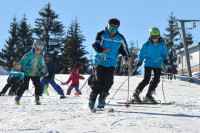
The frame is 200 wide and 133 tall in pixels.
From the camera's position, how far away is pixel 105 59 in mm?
4930

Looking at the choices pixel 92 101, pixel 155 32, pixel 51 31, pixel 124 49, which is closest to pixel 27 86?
pixel 92 101

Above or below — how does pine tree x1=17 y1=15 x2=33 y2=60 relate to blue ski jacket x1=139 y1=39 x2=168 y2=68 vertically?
above

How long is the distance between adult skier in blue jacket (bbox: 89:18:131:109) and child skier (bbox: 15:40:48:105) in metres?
1.83

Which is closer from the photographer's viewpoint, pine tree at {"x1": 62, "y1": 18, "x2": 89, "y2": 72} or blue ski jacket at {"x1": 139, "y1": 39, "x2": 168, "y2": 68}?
blue ski jacket at {"x1": 139, "y1": 39, "x2": 168, "y2": 68}

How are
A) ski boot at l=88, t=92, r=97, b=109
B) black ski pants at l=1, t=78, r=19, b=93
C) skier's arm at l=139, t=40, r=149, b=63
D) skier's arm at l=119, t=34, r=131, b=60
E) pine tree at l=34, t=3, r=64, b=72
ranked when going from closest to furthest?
ski boot at l=88, t=92, r=97, b=109 → skier's arm at l=119, t=34, r=131, b=60 → skier's arm at l=139, t=40, r=149, b=63 → black ski pants at l=1, t=78, r=19, b=93 → pine tree at l=34, t=3, r=64, b=72

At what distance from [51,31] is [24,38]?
545 cm

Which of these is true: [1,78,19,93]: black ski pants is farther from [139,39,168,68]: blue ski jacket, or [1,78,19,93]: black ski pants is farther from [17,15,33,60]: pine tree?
[17,15,33,60]: pine tree

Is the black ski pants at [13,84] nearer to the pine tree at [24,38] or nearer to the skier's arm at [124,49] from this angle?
the skier's arm at [124,49]

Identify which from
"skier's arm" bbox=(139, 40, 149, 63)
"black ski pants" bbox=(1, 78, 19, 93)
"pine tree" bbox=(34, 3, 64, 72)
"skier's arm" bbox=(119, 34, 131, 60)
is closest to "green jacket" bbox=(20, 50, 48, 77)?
"skier's arm" bbox=(119, 34, 131, 60)

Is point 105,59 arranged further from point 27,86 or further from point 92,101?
point 27,86

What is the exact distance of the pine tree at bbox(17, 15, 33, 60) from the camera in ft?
140

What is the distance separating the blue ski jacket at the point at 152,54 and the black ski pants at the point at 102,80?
179cm

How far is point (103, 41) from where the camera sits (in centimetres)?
500

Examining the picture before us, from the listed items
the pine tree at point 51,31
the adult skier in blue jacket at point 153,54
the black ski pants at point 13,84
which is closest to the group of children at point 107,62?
the adult skier in blue jacket at point 153,54
